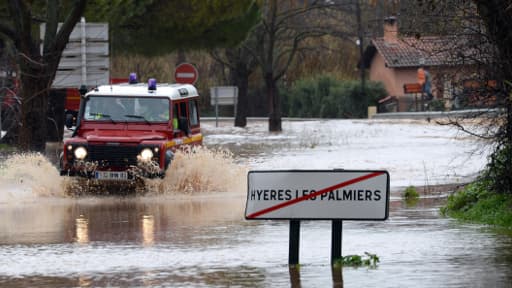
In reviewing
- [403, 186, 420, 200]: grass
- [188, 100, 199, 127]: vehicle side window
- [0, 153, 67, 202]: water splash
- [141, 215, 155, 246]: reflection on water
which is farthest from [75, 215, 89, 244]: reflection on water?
[188, 100, 199, 127]: vehicle side window

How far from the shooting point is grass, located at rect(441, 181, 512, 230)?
15.3 metres

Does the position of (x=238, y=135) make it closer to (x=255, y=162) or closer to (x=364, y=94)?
(x=255, y=162)

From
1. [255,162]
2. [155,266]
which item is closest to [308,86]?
[255,162]

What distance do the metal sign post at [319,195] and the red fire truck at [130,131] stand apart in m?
9.93

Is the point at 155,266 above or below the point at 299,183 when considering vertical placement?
below

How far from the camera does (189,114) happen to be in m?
23.6

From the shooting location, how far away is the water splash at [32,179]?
22.1 meters

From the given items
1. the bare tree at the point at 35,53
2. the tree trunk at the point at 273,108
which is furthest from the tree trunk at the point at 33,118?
the tree trunk at the point at 273,108

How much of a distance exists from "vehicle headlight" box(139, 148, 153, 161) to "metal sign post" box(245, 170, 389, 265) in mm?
9954

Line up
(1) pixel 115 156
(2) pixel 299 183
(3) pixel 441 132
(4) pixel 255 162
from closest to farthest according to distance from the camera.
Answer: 1. (2) pixel 299 183
2. (1) pixel 115 156
3. (4) pixel 255 162
4. (3) pixel 441 132

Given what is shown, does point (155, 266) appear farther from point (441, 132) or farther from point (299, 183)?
point (441, 132)

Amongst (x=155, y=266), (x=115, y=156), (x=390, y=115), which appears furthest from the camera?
(x=390, y=115)

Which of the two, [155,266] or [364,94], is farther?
[364,94]

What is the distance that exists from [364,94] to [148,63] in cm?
1311
